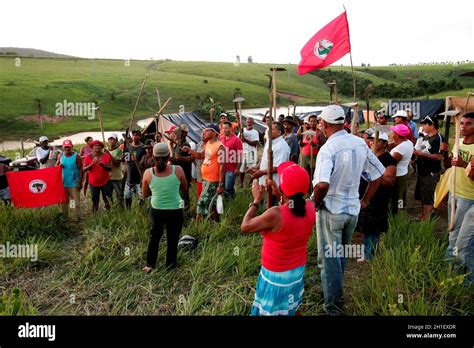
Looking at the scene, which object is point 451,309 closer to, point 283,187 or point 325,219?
point 325,219

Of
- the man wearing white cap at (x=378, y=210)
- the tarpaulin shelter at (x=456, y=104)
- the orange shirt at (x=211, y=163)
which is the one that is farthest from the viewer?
the orange shirt at (x=211, y=163)

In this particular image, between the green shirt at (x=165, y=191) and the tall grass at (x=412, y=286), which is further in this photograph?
the green shirt at (x=165, y=191)

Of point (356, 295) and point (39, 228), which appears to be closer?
point (356, 295)

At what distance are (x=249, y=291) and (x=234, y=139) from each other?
2982 millimetres

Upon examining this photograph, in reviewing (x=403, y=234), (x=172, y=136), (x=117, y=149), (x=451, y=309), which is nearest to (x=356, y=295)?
(x=451, y=309)

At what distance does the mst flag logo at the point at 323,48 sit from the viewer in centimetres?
683

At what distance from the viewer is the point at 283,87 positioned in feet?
196

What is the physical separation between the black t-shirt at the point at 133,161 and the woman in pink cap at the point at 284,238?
4111 mm

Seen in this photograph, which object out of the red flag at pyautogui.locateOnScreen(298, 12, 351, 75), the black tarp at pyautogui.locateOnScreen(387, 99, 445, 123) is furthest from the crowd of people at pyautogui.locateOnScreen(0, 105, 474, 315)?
the black tarp at pyautogui.locateOnScreen(387, 99, 445, 123)

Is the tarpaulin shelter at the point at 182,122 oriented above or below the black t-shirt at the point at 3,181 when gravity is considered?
above

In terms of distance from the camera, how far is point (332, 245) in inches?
136

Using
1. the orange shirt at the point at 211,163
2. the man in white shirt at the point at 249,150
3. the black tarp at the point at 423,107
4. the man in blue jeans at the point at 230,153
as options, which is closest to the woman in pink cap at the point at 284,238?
the orange shirt at the point at 211,163

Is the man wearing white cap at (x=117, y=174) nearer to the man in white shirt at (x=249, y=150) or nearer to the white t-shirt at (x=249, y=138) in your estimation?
the man in white shirt at (x=249, y=150)

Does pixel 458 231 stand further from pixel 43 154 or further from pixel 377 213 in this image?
pixel 43 154
